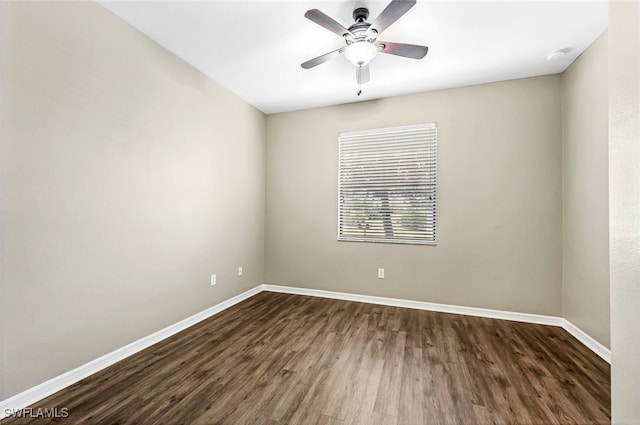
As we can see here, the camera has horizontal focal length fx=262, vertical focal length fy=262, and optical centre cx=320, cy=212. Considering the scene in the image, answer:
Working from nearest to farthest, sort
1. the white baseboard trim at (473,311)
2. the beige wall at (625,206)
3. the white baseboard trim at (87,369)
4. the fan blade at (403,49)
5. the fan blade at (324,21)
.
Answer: the beige wall at (625,206) → the white baseboard trim at (87,369) → the fan blade at (324,21) → the fan blade at (403,49) → the white baseboard trim at (473,311)

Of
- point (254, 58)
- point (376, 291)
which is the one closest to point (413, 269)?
point (376, 291)

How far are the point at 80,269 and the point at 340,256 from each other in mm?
2762

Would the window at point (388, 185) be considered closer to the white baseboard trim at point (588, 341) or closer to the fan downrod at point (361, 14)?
the white baseboard trim at point (588, 341)

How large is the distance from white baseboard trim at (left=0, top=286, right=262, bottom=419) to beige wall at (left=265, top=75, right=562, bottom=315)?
5.50 ft

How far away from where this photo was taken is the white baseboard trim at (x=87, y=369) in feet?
5.20

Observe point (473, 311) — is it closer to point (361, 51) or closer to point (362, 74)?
point (362, 74)

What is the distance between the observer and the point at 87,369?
1.93 meters

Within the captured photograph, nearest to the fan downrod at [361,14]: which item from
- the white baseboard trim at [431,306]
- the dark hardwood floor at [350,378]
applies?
the dark hardwood floor at [350,378]

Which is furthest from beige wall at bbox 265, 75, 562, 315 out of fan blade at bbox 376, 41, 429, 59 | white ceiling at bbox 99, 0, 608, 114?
fan blade at bbox 376, 41, 429, 59

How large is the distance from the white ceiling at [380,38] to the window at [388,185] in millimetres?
670

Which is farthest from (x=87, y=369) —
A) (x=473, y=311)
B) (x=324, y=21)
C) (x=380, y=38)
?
(x=473, y=311)

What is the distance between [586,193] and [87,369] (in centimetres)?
446

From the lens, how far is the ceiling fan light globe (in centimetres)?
210

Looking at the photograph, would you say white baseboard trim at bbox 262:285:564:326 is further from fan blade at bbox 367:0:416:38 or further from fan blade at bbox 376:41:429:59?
fan blade at bbox 367:0:416:38
